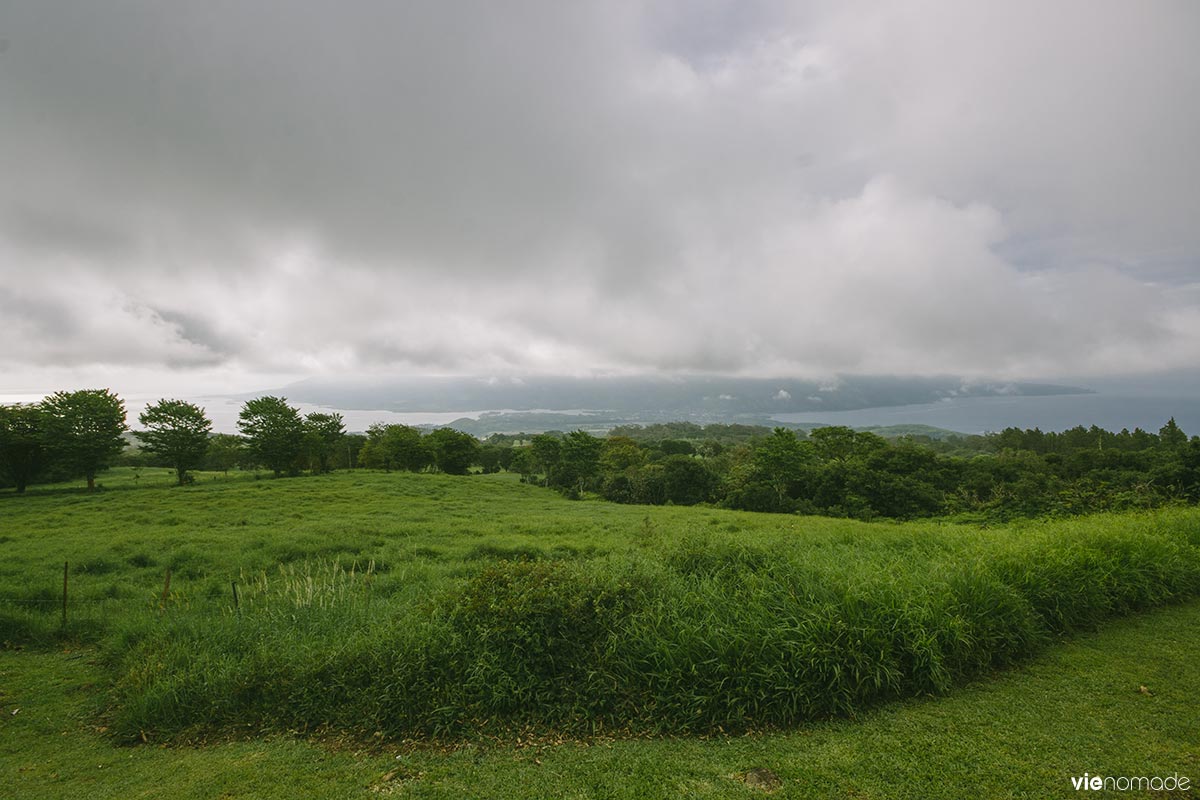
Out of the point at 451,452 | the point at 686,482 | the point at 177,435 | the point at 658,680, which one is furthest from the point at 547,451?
the point at 658,680

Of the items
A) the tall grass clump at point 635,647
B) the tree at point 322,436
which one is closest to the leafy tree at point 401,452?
the tree at point 322,436

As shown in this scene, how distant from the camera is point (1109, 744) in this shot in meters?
4.19

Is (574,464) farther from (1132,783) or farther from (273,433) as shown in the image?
(1132,783)

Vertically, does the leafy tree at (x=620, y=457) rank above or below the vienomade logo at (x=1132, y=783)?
below

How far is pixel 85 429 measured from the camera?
38.4 m

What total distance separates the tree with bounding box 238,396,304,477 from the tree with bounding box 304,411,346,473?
148 cm

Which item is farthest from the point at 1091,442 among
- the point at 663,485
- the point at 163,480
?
the point at 163,480

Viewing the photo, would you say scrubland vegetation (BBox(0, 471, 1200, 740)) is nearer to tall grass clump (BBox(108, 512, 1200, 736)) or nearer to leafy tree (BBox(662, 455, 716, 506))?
tall grass clump (BBox(108, 512, 1200, 736))

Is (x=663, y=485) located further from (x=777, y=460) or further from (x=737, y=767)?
(x=737, y=767)

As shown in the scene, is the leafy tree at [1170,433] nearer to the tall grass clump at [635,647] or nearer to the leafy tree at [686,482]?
the leafy tree at [686,482]

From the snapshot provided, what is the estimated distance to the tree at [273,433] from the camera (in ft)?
162

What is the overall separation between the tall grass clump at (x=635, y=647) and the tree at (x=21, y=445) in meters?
47.6

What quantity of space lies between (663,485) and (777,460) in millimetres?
10900

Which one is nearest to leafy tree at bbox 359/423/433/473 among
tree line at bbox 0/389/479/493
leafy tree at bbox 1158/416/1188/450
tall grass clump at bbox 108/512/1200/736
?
tree line at bbox 0/389/479/493
